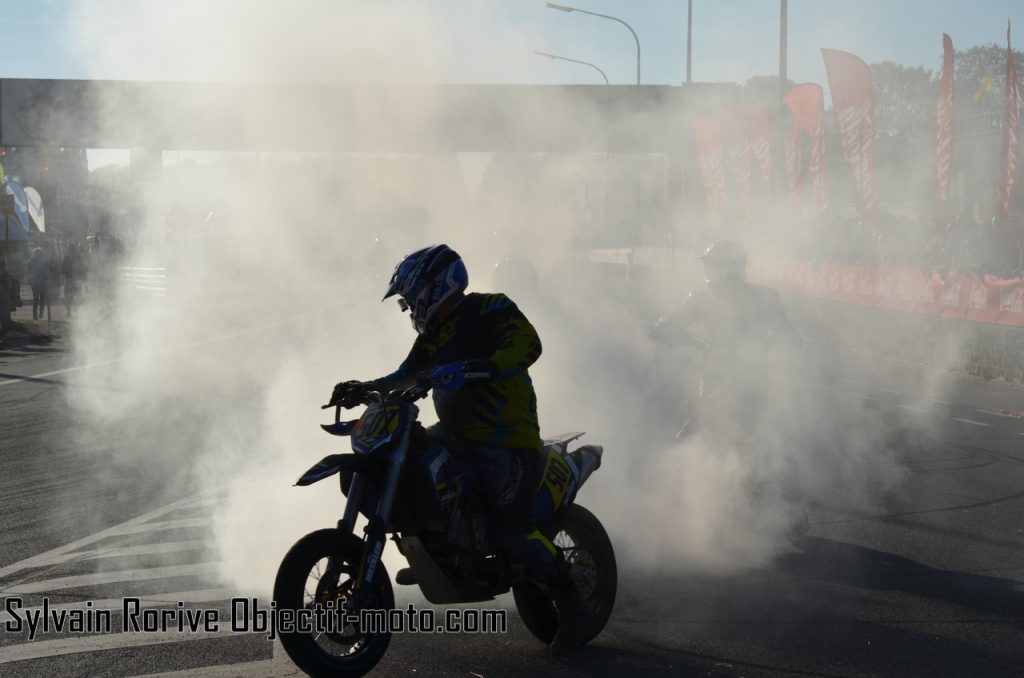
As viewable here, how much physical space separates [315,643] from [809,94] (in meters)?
25.6

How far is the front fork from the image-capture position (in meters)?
4.77

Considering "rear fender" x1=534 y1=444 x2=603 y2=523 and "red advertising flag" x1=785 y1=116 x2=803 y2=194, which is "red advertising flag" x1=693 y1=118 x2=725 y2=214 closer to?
"red advertising flag" x1=785 y1=116 x2=803 y2=194

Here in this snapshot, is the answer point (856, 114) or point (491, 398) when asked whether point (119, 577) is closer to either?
point (491, 398)

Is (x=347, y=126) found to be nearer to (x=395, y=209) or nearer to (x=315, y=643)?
(x=395, y=209)

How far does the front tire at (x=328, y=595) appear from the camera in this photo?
4633 millimetres

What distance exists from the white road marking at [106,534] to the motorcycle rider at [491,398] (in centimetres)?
281

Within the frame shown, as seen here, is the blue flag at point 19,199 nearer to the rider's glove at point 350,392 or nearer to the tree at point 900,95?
the rider's glove at point 350,392

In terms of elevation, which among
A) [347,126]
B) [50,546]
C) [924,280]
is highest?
[347,126]

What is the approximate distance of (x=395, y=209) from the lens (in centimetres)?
1648

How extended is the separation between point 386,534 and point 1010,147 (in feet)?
58.1

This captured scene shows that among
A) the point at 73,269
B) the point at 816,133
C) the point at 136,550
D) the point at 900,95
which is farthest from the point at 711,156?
the point at 900,95

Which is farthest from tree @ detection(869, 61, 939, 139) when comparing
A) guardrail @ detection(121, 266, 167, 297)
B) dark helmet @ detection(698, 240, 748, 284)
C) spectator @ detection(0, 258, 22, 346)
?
dark helmet @ detection(698, 240, 748, 284)

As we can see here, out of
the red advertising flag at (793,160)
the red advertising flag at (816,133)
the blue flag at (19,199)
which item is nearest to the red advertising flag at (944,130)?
the red advertising flag at (816,133)

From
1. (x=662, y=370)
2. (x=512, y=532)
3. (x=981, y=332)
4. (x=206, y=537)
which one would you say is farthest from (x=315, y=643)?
(x=981, y=332)
